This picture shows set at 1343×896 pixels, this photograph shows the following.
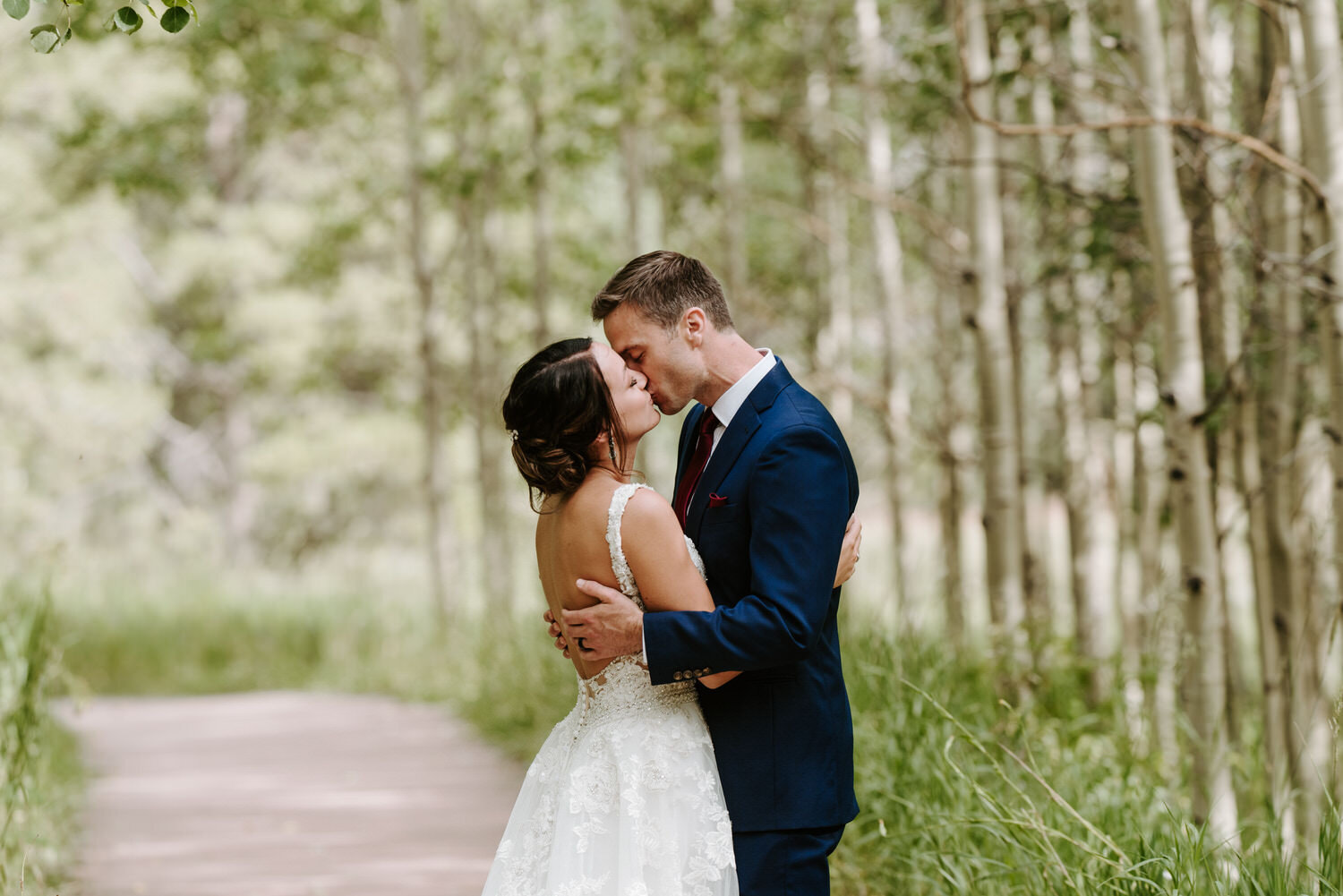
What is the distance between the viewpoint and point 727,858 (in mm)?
2596

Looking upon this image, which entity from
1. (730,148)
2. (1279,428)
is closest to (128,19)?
(1279,428)

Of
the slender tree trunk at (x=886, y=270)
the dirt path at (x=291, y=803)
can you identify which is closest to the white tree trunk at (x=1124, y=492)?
the slender tree trunk at (x=886, y=270)

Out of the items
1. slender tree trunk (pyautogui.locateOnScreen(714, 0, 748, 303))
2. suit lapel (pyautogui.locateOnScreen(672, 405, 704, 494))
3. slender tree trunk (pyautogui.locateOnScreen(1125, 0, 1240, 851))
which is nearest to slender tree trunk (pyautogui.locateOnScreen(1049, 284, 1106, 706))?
slender tree trunk (pyautogui.locateOnScreen(714, 0, 748, 303))

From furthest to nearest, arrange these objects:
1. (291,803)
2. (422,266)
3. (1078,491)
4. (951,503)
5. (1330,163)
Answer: (422,266) → (951,503) → (1078,491) → (291,803) → (1330,163)

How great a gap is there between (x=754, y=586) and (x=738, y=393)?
1.59 feet

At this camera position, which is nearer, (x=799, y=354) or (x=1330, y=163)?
(x=1330, y=163)

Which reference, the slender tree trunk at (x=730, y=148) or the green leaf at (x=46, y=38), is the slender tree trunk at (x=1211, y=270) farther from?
the slender tree trunk at (x=730, y=148)

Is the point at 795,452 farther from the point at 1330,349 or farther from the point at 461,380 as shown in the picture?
the point at 461,380

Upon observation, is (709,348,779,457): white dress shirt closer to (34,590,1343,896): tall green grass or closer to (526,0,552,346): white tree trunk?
(34,590,1343,896): tall green grass

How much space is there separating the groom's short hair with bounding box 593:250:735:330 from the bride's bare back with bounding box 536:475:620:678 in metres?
0.39

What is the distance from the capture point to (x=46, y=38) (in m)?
2.42

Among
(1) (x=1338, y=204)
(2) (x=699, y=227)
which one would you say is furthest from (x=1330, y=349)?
(2) (x=699, y=227)

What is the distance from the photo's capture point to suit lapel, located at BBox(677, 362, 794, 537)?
271cm

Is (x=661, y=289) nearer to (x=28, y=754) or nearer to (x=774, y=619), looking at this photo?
(x=774, y=619)
